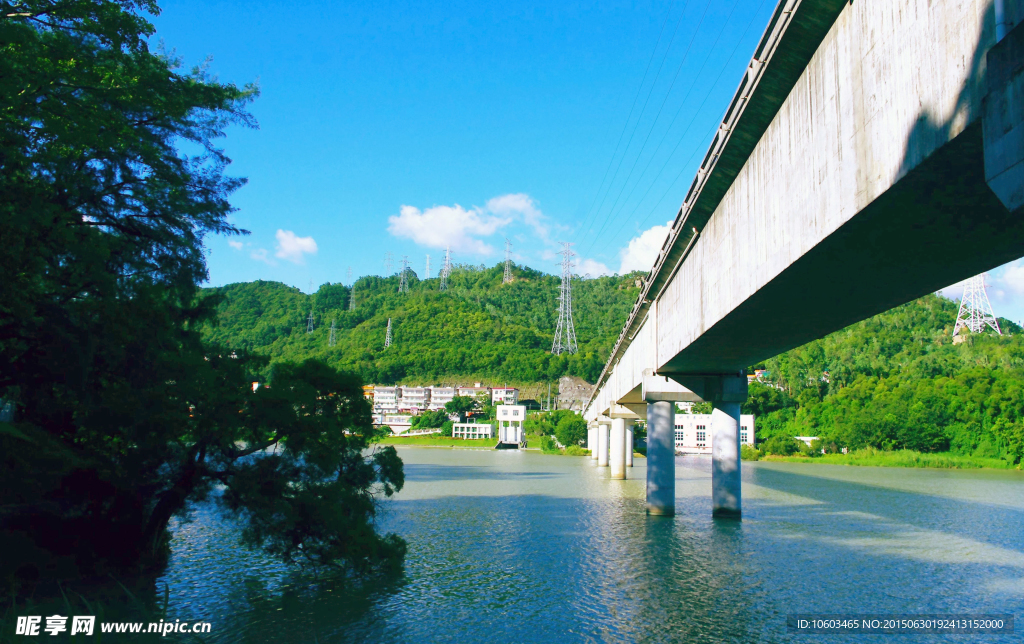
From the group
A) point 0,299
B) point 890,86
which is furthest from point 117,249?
point 890,86

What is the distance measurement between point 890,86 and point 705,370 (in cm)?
2112

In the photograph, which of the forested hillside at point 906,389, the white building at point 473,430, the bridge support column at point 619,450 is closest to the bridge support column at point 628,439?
the bridge support column at point 619,450

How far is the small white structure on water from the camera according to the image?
120 metres

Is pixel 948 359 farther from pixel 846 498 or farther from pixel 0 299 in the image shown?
pixel 0 299

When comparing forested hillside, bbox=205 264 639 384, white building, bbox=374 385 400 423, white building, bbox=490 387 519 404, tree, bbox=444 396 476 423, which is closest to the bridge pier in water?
tree, bbox=444 396 476 423

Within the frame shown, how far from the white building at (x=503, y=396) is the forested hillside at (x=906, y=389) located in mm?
54935

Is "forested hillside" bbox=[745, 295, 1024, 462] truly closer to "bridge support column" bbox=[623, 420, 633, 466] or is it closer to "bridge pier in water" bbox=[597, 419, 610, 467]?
"bridge pier in water" bbox=[597, 419, 610, 467]

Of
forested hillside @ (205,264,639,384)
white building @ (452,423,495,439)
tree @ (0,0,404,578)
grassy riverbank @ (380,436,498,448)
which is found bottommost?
grassy riverbank @ (380,436,498,448)

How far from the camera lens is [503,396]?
155 meters

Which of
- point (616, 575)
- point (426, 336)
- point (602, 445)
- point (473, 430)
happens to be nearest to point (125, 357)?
point (616, 575)

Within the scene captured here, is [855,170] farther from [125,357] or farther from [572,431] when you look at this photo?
[572,431]

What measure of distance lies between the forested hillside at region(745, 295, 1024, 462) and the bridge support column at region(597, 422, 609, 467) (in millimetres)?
33240

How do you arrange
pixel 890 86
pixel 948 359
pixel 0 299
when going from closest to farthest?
pixel 890 86
pixel 0 299
pixel 948 359

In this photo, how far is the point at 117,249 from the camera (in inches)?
599
